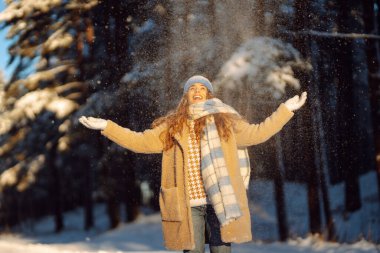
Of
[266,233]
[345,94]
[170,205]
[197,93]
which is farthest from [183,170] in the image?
[266,233]

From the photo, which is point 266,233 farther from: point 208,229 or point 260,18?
point 208,229

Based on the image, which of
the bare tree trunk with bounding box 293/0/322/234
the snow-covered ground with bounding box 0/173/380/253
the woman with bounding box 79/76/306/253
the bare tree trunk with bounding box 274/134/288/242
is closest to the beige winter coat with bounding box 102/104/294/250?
the woman with bounding box 79/76/306/253

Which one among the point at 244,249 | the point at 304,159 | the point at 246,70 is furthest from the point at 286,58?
the point at 244,249

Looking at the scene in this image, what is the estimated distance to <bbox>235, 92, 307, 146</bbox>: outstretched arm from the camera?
3494mm

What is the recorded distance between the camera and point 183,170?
3484 millimetres

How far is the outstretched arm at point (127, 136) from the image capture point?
3514mm

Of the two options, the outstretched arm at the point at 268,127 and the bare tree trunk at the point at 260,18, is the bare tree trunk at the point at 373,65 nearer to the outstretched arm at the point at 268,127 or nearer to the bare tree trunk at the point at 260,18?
the bare tree trunk at the point at 260,18

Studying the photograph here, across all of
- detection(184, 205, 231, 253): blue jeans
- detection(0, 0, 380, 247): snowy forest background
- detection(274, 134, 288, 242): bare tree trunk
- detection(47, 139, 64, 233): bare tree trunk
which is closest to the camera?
detection(184, 205, 231, 253): blue jeans

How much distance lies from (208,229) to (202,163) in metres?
0.48

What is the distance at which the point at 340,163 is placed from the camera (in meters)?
12.6

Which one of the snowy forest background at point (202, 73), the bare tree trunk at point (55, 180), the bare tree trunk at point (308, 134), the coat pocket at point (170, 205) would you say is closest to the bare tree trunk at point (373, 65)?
the snowy forest background at point (202, 73)

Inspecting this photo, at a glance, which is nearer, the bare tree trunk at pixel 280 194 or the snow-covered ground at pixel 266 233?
the snow-covered ground at pixel 266 233

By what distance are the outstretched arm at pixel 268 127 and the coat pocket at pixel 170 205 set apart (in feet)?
2.02

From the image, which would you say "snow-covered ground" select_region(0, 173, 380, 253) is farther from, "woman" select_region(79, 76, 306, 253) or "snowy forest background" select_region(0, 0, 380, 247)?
"woman" select_region(79, 76, 306, 253)
